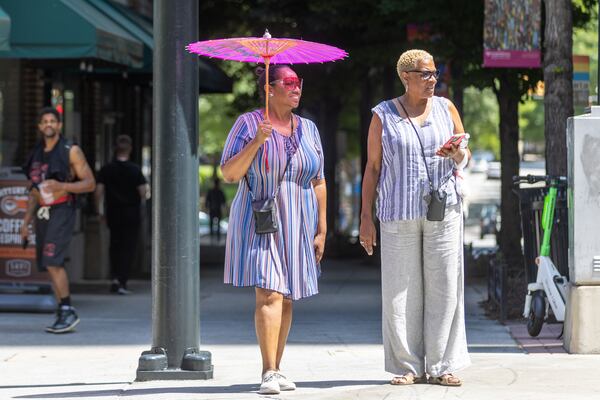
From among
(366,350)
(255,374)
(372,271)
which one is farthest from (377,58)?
(255,374)

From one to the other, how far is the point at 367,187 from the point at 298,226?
0.46m

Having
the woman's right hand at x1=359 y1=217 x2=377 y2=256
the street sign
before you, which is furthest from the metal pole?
the street sign

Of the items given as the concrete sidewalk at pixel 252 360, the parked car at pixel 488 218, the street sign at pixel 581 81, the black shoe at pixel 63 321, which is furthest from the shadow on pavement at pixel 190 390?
the parked car at pixel 488 218

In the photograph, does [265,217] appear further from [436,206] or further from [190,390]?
[190,390]

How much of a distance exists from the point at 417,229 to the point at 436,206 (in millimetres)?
212

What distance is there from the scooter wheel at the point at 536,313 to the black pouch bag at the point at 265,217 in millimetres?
3118

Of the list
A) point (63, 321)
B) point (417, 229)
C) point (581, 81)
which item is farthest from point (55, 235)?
point (581, 81)

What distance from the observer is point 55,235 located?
34.6 feet

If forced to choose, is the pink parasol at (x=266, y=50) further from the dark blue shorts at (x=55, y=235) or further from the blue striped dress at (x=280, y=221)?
the dark blue shorts at (x=55, y=235)

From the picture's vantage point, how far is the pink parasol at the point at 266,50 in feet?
23.1

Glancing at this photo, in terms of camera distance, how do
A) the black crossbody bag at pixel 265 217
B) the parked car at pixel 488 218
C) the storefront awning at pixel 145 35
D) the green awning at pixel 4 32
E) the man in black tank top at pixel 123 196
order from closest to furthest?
the black crossbody bag at pixel 265 217 → the green awning at pixel 4 32 → the storefront awning at pixel 145 35 → the man in black tank top at pixel 123 196 → the parked car at pixel 488 218

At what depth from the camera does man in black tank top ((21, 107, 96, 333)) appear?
34.6 ft

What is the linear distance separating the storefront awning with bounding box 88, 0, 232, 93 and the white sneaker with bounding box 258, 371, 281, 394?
7.52m

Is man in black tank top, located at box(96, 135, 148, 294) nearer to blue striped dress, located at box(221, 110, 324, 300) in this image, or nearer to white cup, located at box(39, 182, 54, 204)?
white cup, located at box(39, 182, 54, 204)
